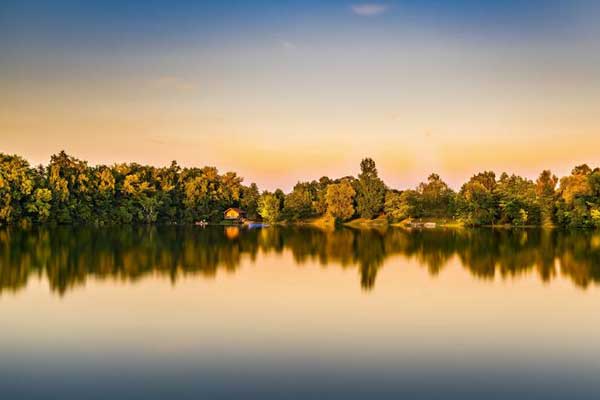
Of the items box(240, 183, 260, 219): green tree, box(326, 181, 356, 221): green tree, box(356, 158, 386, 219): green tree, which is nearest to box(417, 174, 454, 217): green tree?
box(356, 158, 386, 219): green tree

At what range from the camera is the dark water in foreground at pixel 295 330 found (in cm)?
1012

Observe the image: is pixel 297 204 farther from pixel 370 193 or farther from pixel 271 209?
pixel 370 193

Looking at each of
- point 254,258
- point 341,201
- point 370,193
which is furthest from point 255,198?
point 254,258

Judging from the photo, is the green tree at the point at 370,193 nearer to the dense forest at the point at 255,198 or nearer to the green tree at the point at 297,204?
the dense forest at the point at 255,198

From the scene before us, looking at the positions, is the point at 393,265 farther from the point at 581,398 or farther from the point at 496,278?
the point at 581,398

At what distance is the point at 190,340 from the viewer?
12977 millimetres

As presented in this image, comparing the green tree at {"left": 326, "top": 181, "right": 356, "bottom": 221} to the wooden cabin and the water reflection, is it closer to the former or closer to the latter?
the wooden cabin

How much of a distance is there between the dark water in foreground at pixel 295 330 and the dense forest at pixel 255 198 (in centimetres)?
4199

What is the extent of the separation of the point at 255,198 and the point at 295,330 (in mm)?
80221

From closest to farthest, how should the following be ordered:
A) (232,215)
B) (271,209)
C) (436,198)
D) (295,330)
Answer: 1. (295,330)
2. (436,198)
3. (271,209)
4. (232,215)

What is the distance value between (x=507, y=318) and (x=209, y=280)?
1198 centimetres

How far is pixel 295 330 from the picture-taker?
14.1 meters

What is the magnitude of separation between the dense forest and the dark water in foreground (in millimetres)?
41986

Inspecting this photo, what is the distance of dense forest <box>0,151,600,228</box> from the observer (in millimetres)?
64000
